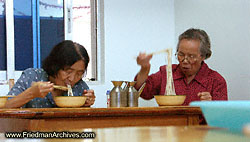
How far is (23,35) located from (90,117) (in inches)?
96.1

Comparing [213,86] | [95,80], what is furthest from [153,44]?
[213,86]

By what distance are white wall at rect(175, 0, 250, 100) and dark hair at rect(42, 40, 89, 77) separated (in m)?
1.36

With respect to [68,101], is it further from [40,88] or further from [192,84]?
[192,84]

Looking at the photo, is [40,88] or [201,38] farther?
[201,38]

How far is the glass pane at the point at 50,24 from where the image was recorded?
4363mm

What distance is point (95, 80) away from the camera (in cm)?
431

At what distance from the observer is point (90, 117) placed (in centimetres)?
211

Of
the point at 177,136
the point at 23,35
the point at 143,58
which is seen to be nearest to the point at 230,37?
the point at 143,58

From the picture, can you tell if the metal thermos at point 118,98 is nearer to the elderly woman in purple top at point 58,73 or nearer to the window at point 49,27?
the elderly woman in purple top at point 58,73

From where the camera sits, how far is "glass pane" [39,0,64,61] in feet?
14.3

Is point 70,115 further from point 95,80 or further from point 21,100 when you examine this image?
point 95,80

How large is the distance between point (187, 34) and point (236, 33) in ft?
1.94

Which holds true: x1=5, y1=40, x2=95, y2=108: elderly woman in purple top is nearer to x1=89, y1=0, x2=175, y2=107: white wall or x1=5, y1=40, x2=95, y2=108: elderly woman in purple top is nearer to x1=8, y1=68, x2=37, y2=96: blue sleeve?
x1=8, y1=68, x2=37, y2=96: blue sleeve

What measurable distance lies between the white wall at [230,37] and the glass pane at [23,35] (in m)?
1.82
